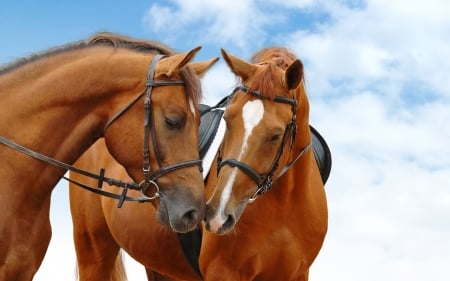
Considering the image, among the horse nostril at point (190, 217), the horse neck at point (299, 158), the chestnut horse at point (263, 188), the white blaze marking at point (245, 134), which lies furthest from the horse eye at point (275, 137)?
the horse nostril at point (190, 217)

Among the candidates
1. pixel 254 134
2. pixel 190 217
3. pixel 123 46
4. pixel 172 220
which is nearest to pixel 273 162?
pixel 254 134

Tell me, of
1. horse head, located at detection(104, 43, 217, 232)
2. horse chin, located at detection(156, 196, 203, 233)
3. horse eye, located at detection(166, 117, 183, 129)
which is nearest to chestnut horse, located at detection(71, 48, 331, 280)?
horse chin, located at detection(156, 196, 203, 233)

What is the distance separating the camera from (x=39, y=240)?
6.24 metres

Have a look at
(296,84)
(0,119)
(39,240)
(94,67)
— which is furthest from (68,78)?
(296,84)

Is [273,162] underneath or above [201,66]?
underneath

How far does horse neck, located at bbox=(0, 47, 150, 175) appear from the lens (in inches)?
245

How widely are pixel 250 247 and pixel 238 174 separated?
0.93m

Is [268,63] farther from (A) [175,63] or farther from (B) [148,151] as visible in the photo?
(B) [148,151]

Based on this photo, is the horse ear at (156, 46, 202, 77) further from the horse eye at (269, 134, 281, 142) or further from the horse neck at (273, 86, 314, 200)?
the horse neck at (273, 86, 314, 200)

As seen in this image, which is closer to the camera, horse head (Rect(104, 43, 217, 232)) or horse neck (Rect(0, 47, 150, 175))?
horse head (Rect(104, 43, 217, 232))

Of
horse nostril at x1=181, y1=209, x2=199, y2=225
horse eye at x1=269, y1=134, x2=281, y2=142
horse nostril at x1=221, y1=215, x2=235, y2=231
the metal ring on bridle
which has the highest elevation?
horse eye at x1=269, y1=134, x2=281, y2=142

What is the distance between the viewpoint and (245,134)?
6246mm

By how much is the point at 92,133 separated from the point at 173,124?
0.73 m

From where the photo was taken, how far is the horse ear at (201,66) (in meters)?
6.38
